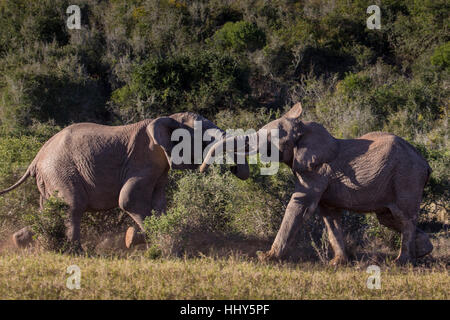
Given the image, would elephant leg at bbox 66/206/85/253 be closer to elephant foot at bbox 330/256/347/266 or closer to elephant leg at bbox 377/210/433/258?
elephant foot at bbox 330/256/347/266

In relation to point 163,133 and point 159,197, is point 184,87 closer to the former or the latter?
point 159,197

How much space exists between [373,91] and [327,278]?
17655 mm

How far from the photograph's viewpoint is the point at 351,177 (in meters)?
7.58

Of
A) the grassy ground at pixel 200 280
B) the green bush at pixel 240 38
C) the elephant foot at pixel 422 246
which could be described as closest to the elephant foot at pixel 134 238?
the grassy ground at pixel 200 280

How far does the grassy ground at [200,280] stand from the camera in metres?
5.48

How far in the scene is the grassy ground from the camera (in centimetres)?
548

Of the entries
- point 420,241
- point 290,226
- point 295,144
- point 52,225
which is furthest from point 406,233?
point 52,225

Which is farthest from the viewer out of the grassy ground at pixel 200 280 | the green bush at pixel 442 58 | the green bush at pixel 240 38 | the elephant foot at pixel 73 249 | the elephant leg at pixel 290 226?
the green bush at pixel 240 38

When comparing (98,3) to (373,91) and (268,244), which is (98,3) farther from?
(268,244)

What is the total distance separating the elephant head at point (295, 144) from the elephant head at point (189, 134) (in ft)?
1.07

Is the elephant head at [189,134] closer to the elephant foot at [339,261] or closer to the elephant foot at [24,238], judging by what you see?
the elephant foot at [339,261]

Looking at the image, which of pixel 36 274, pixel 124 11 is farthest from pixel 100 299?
pixel 124 11

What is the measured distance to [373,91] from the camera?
75.4ft

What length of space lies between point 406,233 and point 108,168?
409 centimetres
